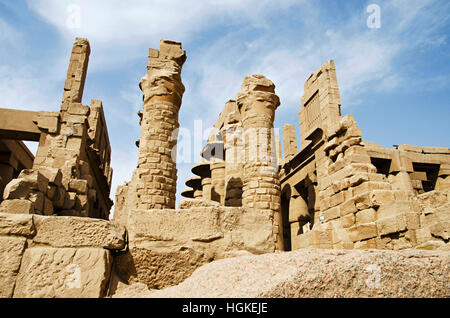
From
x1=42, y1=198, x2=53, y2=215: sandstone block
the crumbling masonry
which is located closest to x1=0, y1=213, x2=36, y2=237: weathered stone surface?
x1=42, y1=198, x2=53, y2=215: sandstone block

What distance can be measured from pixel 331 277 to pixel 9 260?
2575mm

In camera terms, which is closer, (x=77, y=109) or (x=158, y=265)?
(x=158, y=265)

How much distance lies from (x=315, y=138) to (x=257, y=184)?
301 centimetres

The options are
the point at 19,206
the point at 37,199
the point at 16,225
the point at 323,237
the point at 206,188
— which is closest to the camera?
the point at 16,225

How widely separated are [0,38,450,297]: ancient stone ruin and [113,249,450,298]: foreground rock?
4 cm

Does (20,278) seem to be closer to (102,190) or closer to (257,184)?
(257,184)

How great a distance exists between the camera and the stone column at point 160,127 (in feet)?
33.1

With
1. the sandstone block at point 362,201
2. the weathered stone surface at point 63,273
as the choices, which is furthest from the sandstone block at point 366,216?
the weathered stone surface at point 63,273

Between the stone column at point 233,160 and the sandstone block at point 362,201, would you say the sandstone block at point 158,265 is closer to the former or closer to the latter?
the sandstone block at point 362,201

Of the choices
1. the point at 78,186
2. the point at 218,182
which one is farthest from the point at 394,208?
the point at 218,182

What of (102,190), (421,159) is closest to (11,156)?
(102,190)

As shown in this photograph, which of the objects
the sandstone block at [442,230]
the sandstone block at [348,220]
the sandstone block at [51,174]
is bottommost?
the sandstone block at [442,230]

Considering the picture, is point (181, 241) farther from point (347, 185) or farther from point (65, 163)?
point (65, 163)

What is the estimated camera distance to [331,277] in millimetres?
2014
